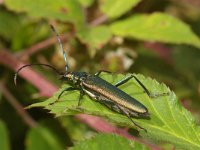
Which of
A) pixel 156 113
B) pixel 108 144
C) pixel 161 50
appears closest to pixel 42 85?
pixel 156 113

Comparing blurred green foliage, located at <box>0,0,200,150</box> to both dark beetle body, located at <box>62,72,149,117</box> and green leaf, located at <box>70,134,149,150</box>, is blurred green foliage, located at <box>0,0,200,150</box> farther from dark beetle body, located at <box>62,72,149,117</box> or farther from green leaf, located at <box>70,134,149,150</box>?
green leaf, located at <box>70,134,149,150</box>

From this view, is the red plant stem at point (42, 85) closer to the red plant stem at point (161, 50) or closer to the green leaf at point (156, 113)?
the green leaf at point (156, 113)

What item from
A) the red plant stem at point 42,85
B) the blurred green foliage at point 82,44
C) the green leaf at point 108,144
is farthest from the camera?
the blurred green foliage at point 82,44

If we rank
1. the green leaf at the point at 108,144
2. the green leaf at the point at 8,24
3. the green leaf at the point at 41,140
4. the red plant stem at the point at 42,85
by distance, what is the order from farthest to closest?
the green leaf at the point at 8,24 → the green leaf at the point at 41,140 → the red plant stem at the point at 42,85 → the green leaf at the point at 108,144

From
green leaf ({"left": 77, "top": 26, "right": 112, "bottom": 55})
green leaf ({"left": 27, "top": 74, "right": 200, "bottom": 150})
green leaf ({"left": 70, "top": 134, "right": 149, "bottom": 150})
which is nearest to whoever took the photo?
green leaf ({"left": 70, "top": 134, "right": 149, "bottom": 150})

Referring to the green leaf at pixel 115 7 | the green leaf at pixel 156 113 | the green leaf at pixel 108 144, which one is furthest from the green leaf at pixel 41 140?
the green leaf at pixel 108 144

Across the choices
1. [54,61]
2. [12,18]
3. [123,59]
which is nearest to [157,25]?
[123,59]

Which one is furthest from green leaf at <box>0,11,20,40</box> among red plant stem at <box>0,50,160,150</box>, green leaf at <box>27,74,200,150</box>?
green leaf at <box>27,74,200,150</box>

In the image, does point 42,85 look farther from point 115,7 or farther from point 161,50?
point 161,50
